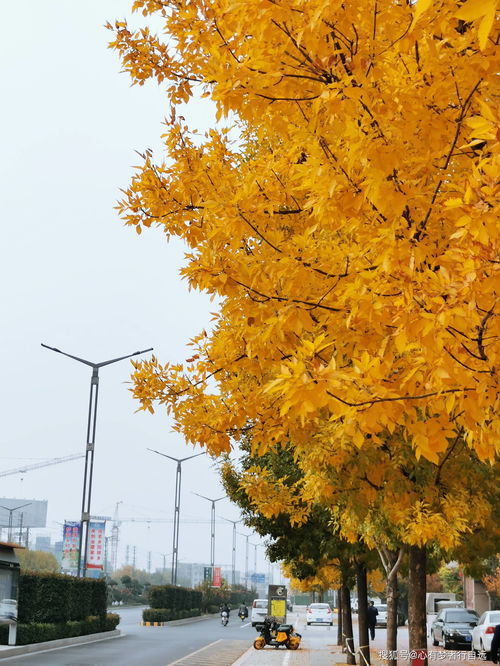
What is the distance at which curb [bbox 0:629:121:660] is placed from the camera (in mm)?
25375

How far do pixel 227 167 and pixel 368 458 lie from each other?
11.3ft

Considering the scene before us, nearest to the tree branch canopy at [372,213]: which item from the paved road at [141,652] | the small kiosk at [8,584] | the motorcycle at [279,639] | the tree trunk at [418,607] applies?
the tree trunk at [418,607]

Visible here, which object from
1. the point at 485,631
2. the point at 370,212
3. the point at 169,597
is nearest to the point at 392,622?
the point at 370,212

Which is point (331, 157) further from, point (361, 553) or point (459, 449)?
point (361, 553)

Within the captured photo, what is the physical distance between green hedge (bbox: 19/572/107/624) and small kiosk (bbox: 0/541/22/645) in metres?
3.76

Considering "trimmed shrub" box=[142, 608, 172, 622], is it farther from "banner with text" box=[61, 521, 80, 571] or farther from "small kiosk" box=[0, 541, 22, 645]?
"small kiosk" box=[0, 541, 22, 645]

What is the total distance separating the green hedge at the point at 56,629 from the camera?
2818 centimetres

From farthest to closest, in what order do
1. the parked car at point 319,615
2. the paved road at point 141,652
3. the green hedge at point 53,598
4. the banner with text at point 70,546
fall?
the parked car at point 319,615, the banner with text at point 70,546, the green hedge at point 53,598, the paved road at point 141,652

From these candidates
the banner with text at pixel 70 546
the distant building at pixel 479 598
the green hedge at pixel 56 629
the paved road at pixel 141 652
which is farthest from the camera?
the distant building at pixel 479 598

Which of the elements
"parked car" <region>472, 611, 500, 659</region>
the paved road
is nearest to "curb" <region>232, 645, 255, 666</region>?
the paved road

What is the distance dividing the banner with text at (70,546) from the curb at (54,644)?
262 cm

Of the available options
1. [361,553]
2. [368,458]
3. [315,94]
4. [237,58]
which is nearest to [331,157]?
[315,94]

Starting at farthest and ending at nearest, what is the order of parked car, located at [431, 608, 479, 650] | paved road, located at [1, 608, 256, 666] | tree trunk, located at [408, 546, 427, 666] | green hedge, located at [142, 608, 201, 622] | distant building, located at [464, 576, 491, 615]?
distant building, located at [464, 576, 491, 615], green hedge, located at [142, 608, 201, 622], parked car, located at [431, 608, 479, 650], paved road, located at [1, 608, 256, 666], tree trunk, located at [408, 546, 427, 666]

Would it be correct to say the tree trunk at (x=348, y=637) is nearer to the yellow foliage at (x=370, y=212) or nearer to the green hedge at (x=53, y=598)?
the green hedge at (x=53, y=598)
